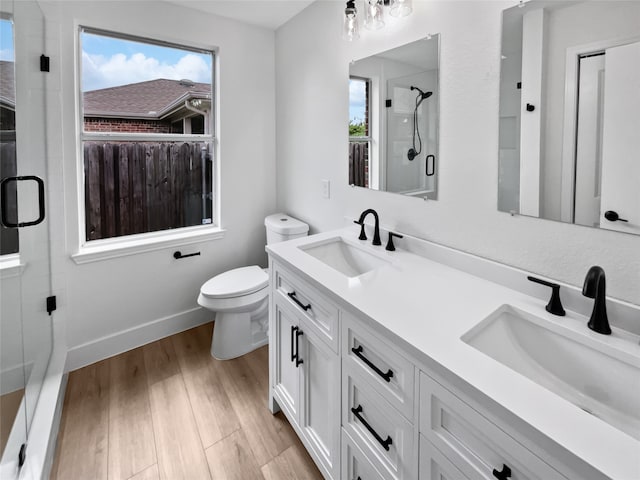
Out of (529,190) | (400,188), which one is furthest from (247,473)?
(529,190)

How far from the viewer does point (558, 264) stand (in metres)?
1.11

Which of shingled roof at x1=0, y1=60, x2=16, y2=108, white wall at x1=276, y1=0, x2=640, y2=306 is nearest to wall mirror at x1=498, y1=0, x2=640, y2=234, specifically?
white wall at x1=276, y1=0, x2=640, y2=306

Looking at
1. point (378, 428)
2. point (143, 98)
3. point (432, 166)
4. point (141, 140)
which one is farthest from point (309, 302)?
point (143, 98)

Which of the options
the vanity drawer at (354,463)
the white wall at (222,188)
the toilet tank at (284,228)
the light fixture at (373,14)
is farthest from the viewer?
the toilet tank at (284,228)

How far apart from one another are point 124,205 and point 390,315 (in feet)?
6.86

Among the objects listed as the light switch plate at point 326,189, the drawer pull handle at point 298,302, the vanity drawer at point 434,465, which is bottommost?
the vanity drawer at point 434,465

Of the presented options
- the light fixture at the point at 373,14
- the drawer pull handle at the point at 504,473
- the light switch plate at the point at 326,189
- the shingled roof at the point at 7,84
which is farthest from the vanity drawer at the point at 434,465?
the shingled roof at the point at 7,84

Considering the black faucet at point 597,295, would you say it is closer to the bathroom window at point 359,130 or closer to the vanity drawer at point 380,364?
the vanity drawer at point 380,364

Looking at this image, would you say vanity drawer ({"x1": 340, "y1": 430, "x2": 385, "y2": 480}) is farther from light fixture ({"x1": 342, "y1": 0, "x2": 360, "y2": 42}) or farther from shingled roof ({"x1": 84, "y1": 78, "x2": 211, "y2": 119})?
shingled roof ({"x1": 84, "y1": 78, "x2": 211, "y2": 119})

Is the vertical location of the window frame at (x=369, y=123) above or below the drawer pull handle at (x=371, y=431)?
above

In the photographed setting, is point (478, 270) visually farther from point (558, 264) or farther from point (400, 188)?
point (400, 188)

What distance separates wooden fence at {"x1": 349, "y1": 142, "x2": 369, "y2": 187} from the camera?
1.87 meters

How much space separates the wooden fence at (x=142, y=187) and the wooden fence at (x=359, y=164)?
3.99 ft

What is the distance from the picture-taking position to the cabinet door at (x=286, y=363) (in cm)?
148
